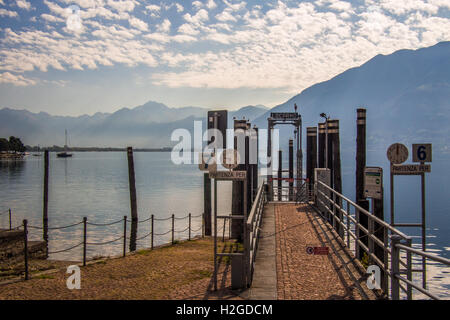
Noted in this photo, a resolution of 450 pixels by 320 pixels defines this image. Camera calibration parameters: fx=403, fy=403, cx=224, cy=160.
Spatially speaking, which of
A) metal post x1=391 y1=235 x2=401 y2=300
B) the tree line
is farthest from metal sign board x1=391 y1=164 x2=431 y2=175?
the tree line

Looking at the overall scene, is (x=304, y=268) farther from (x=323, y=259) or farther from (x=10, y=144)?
(x=10, y=144)

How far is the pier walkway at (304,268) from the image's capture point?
25.4ft

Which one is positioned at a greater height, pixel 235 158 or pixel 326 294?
pixel 235 158

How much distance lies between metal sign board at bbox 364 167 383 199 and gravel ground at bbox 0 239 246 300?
4.25m

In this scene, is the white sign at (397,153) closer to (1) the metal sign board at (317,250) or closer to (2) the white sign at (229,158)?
(1) the metal sign board at (317,250)

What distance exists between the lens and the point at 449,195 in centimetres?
6319

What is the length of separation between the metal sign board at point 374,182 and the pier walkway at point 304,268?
1.72 m

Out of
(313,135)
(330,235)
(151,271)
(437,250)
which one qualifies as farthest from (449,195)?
(151,271)

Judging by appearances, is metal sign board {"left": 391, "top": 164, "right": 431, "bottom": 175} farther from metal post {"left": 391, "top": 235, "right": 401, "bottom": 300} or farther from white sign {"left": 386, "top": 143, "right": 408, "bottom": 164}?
metal post {"left": 391, "top": 235, "right": 401, "bottom": 300}

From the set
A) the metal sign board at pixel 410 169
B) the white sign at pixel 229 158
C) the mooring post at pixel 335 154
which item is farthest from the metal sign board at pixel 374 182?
the mooring post at pixel 335 154

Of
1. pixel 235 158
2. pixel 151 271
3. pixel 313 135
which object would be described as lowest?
pixel 151 271
